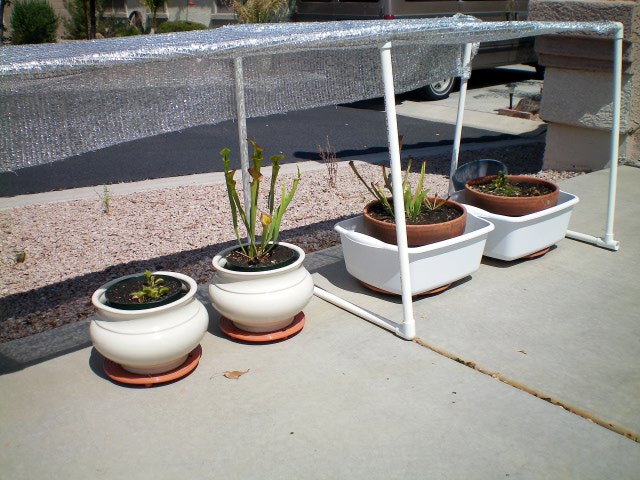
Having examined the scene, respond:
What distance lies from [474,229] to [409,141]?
482 centimetres

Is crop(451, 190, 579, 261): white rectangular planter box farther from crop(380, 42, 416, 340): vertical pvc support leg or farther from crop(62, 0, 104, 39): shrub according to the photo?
crop(62, 0, 104, 39): shrub

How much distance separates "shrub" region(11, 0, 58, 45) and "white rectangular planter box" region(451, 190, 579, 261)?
82.5 ft

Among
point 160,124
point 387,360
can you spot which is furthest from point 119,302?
point 387,360

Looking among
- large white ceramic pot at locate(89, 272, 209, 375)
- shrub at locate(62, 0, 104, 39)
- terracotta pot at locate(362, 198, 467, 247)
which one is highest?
shrub at locate(62, 0, 104, 39)

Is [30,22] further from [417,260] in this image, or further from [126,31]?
[417,260]

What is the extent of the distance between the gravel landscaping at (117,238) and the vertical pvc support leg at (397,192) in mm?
1414

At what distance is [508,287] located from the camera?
3965mm

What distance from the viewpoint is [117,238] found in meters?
4.90

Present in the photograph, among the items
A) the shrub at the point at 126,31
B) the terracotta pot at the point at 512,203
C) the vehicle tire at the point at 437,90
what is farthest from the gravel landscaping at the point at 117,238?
the shrub at the point at 126,31

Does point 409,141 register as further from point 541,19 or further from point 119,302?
point 119,302

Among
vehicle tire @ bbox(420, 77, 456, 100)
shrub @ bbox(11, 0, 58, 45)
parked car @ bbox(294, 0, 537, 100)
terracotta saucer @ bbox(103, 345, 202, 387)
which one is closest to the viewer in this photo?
terracotta saucer @ bbox(103, 345, 202, 387)

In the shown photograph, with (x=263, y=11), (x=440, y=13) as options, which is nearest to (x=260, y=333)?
(x=440, y=13)

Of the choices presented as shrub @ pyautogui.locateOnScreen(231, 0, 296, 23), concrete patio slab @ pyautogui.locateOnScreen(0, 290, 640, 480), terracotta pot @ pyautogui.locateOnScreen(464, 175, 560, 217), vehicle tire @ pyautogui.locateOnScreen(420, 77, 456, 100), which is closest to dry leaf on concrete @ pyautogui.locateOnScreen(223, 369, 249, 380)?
concrete patio slab @ pyautogui.locateOnScreen(0, 290, 640, 480)

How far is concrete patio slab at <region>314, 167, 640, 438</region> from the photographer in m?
2.96
